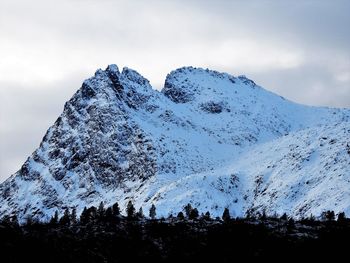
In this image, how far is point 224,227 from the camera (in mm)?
166625

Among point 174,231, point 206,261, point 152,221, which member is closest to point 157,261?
point 206,261

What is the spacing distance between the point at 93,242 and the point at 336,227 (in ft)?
160

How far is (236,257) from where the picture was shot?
484 feet

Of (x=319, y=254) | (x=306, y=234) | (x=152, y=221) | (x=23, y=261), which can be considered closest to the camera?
(x=23, y=261)

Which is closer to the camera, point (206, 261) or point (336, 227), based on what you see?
point (206, 261)

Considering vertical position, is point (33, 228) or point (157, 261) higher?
point (33, 228)

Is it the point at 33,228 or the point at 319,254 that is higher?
the point at 33,228

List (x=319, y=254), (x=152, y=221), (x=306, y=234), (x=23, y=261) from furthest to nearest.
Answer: (x=152, y=221) < (x=306, y=234) < (x=319, y=254) < (x=23, y=261)

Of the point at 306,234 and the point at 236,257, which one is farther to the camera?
the point at 306,234

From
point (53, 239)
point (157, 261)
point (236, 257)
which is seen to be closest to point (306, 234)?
point (236, 257)

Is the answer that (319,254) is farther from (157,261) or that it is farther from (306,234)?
(157,261)

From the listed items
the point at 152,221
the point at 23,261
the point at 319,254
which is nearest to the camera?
the point at 23,261

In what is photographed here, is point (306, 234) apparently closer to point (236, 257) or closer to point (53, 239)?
point (236, 257)

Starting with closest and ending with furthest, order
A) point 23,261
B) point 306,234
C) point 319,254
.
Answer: point 23,261 < point 319,254 < point 306,234
